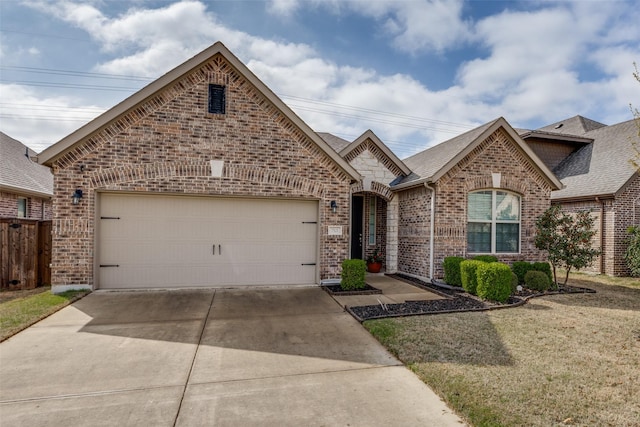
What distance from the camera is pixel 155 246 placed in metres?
8.20

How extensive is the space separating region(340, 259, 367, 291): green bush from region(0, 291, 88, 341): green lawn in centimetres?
609

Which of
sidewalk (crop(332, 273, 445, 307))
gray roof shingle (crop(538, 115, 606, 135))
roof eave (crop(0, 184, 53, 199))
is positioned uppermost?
gray roof shingle (crop(538, 115, 606, 135))

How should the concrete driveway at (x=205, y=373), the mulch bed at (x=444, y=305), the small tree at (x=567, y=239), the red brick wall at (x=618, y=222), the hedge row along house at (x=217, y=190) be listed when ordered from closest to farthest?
the concrete driveway at (x=205, y=373) < the mulch bed at (x=444, y=305) < the hedge row along house at (x=217, y=190) < the small tree at (x=567, y=239) < the red brick wall at (x=618, y=222)

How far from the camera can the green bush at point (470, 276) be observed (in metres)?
8.04

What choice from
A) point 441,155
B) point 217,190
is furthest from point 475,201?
point 217,190

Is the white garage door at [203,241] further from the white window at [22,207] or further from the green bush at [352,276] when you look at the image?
the white window at [22,207]

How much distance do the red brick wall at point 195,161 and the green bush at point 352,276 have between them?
699 mm

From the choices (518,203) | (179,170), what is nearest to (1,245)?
(179,170)

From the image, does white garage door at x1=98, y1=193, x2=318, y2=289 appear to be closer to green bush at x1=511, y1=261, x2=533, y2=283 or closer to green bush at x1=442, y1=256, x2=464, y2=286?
green bush at x1=442, y1=256, x2=464, y2=286

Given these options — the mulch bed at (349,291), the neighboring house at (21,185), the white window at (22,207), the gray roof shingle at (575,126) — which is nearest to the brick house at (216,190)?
the mulch bed at (349,291)

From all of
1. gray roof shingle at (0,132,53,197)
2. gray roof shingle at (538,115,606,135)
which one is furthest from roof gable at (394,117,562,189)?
gray roof shingle at (0,132,53,197)

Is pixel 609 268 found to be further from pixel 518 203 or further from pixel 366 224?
pixel 366 224

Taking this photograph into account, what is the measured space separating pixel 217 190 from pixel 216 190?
0.02 metres

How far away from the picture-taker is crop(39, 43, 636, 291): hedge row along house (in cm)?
777
